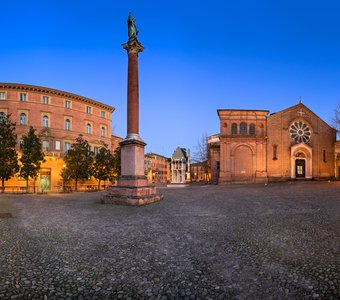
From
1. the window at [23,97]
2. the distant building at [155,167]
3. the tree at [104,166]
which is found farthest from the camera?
the distant building at [155,167]

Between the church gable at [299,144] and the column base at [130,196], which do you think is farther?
the church gable at [299,144]

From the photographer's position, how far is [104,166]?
1361 inches

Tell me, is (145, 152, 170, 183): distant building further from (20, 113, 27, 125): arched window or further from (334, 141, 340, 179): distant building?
(334, 141, 340, 179): distant building

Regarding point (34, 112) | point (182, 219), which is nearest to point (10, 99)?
point (34, 112)

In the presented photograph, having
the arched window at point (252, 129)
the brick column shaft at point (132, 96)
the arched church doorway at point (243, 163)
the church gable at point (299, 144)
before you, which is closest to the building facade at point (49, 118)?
the arched church doorway at point (243, 163)

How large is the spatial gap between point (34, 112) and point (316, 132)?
152ft

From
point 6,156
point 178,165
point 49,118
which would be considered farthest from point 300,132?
point 6,156

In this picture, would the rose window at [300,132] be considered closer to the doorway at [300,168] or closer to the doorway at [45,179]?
the doorway at [300,168]

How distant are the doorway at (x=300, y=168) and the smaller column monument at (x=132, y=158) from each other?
109ft

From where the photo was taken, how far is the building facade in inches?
1417

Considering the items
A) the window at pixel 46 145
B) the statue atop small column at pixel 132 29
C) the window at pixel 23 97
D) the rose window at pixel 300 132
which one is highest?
the window at pixel 23 97

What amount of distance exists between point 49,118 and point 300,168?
139 ft

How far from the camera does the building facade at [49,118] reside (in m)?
36.0

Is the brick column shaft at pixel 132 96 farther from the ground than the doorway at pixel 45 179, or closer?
farther from the ground
